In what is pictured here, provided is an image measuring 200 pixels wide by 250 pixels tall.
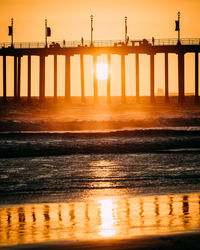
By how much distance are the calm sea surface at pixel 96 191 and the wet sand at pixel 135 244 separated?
0.73 feet

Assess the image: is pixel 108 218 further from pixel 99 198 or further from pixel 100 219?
pixel 99 198

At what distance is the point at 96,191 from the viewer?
8.85 metres

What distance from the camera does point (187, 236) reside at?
5277mm

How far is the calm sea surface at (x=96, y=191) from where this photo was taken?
586 cm

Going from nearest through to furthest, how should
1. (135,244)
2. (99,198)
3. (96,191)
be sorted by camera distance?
(135,244)
(99,198)
(96,191)

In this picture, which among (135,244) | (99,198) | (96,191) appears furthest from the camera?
(96,191)

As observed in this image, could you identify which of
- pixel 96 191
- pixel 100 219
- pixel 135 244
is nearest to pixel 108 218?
pixel 100 219

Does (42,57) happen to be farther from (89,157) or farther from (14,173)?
(14,173)

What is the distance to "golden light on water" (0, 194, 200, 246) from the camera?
5.58 m

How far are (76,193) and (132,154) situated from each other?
7.84 m

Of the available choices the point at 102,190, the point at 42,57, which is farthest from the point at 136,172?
the point at 42,57

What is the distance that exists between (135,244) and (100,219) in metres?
1.36

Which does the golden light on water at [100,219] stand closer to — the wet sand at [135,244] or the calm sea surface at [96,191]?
the calm sea surface at [96,191]

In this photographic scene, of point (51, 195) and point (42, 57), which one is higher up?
point (42, 57)
